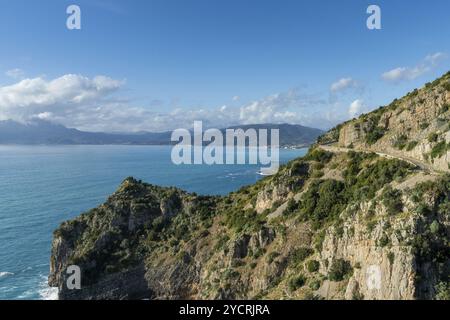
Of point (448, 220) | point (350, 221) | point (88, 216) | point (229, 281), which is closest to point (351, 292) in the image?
point (350, 221)

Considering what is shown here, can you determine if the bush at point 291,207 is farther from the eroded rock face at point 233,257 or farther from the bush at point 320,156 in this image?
the bush at point 320,156

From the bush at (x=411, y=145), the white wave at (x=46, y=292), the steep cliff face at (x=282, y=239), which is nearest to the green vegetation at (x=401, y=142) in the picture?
the bush at (x=411, y=145)

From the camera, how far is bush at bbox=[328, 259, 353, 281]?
1312 inches

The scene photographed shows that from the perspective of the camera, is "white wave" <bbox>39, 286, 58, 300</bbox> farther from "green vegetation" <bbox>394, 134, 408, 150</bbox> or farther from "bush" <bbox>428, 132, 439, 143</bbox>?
"bush" <bbox>428, 132, 439, 143</bbox>

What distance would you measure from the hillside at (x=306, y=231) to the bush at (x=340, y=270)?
0.10m

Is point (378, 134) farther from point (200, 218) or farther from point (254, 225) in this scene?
point (200, 218)

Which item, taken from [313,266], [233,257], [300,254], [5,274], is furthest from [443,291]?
[5,274]

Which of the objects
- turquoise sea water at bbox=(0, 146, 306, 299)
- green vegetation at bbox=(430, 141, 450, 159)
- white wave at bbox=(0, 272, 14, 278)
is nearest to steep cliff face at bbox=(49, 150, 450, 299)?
green vegetation at bbox=(430, 141, 450, 159)

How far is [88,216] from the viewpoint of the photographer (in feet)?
226

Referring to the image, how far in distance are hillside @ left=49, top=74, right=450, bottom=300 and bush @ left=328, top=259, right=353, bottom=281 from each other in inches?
3.8

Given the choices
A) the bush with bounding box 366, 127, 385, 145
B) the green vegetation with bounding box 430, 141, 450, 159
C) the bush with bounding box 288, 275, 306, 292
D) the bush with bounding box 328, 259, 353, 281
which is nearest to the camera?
the bush with bounding box 328, 259, 353, 281

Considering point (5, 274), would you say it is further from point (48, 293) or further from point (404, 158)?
point (404, 158)

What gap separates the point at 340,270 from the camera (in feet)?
110
